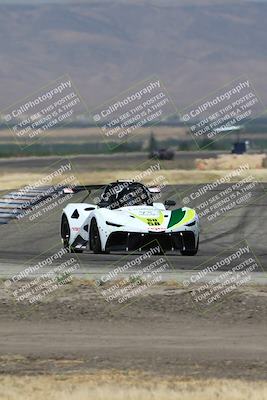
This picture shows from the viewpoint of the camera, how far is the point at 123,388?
12883 mm

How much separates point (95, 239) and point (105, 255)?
418 millimetres

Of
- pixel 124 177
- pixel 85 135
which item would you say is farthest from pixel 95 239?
pixel 85 135

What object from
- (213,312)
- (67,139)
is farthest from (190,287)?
(67,139)

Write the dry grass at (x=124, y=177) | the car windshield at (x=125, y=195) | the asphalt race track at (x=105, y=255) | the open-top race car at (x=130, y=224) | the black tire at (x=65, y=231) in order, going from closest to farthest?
the asphalt race track at (x=105, y=255) → the open-top race car at (x=130, y=224) → the car windshield at (x=125, y=195) → the black tire at (x=65, y=231) → the dry grass at (x=124, y=177)

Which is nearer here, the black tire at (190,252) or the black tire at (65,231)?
the black tire at (190,252)

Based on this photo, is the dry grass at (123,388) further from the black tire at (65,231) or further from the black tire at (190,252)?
the black tire at (65,231)

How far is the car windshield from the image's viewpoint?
26656mm

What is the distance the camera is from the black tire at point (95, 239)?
2609 centimetres

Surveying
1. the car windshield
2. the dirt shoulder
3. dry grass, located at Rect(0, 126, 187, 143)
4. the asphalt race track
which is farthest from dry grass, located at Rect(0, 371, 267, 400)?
dry grass, located at Rect(0, 126, 187, 143)

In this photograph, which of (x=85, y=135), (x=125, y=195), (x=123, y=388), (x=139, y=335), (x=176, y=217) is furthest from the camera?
(x=85, y=135)

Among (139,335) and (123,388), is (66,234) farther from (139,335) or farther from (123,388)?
(123,388)

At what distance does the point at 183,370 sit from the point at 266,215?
23.3 metres

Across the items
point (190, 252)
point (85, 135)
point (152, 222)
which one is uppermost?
point (152, 222)

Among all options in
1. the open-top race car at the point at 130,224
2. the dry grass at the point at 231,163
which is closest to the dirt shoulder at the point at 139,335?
the open-top race car at the point at 130,224
